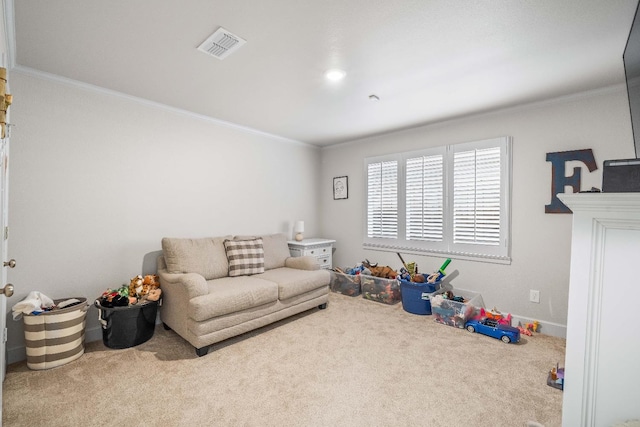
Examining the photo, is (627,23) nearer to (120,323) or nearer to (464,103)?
(464,103)

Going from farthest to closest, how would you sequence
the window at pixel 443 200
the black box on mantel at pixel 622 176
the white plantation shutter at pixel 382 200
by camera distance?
the white plantation shutter at pixel 382 200 → the window at pixel 443 200 → the black box on mantel at pixel 622 176

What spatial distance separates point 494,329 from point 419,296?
2.66ft

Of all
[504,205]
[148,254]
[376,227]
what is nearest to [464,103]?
[504,205]

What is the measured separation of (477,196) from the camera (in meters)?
3.38

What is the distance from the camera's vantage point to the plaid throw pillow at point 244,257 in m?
3.29

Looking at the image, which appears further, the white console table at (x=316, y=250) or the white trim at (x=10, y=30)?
the white console table at (x=316, y=250)

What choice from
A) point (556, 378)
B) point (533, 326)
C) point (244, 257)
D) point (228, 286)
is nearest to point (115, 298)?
point (228, 286)

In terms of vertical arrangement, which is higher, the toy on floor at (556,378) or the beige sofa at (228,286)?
the beige sofa at (228,286)

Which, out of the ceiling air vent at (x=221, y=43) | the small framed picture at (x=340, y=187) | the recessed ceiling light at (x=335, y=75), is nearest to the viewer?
the ceiling air vent at (x=221, y=43)

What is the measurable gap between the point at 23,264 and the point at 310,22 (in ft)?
9.72

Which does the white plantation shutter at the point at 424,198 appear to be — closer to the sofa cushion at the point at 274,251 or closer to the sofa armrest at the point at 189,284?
the sofa cushion at the point at 274,251

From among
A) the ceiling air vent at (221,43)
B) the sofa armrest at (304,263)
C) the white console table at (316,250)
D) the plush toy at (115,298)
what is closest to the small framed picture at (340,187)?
the white console table at (316,250)

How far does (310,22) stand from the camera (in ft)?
5.81

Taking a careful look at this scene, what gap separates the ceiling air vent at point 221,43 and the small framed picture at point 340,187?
9.71 feet
